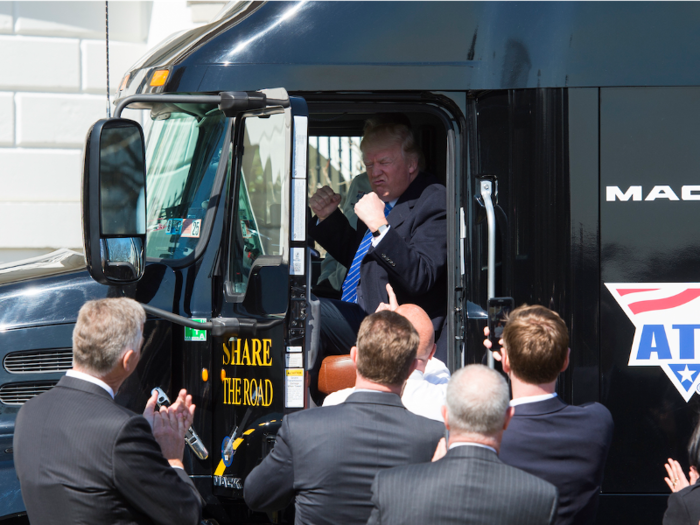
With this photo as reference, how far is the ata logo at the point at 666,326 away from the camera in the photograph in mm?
2980

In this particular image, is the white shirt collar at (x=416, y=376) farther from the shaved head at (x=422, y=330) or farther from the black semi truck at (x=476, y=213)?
the black semi truck at (x=476, y=213)

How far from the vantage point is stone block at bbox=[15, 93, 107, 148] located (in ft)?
24.2

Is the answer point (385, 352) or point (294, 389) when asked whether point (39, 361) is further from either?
point (385, 352)

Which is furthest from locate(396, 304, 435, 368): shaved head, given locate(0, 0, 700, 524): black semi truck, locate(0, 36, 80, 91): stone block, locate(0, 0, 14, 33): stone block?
locate(0, 0, 14, 33): stone block

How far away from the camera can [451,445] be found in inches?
80.2

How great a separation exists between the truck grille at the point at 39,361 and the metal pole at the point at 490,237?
165cm

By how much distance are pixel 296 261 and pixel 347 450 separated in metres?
0.82

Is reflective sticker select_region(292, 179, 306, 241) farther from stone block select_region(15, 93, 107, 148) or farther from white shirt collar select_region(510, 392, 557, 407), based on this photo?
stone block select_region(15, 93, 107, 148)

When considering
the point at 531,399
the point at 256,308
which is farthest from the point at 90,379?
the point at 531,399

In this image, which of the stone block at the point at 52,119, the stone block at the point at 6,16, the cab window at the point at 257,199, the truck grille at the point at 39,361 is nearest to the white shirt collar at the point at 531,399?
the cab window at the point at 257,199

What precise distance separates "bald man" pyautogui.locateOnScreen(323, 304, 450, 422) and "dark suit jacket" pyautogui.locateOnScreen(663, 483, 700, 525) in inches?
30.9

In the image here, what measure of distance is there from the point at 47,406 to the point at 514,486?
1302 mm

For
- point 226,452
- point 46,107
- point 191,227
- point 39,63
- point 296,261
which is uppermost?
point 39,63

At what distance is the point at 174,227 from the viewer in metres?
3.24
